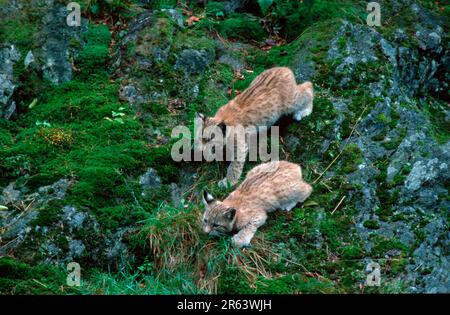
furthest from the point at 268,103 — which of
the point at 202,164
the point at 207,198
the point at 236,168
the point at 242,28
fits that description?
the point at 242,28

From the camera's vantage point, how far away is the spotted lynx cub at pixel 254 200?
7.78m

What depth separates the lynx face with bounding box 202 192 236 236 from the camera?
7750 millimetres

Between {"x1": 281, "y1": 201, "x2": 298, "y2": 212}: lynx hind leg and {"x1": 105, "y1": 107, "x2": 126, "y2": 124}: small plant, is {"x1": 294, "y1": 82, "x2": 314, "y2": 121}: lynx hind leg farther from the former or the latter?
{"x1": 105, "y1": 107, "x2": 126, "y2": 124}: small plant

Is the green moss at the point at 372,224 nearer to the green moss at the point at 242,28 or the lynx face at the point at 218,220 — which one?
the lynx face at the point at 218,220

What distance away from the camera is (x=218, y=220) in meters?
7.75

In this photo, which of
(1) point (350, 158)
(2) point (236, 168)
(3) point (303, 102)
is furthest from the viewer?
(3) point (303, 102)

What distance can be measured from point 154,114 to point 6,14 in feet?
9.69

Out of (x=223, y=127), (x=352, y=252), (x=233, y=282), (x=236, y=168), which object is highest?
(x=223, y=127)

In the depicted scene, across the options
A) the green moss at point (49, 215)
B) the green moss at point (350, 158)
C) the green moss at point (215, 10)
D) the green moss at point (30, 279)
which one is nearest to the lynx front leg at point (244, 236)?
the green moss at point (350, 158)

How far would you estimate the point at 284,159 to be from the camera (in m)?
9.11

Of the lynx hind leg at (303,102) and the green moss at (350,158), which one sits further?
the lynx hind leg at (303,102)

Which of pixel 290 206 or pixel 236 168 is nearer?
pixel 290 206

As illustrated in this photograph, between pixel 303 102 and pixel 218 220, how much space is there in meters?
2.61

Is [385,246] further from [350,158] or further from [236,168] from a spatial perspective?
[236,168]
